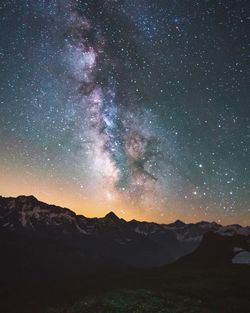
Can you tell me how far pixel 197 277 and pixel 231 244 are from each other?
40650mm

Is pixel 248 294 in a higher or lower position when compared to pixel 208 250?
lower

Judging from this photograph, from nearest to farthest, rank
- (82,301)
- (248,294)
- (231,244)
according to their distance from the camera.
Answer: (248,294) → (82,301) → (231,244)

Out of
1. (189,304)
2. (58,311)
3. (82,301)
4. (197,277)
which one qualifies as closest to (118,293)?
(82,301)

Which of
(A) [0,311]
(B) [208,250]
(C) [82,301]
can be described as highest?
(B) [208,250]

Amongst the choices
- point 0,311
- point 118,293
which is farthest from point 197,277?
point 0,311

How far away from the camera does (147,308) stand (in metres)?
38.2

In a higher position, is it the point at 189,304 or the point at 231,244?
the point at 231,244

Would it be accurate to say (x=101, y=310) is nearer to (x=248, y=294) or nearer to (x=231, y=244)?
(x=248, y=294)

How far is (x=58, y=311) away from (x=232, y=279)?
23.7 meters

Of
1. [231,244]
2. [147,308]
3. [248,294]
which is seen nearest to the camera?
[147,308]

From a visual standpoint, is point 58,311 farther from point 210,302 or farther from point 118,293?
point 210,302

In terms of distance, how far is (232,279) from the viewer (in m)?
50.5

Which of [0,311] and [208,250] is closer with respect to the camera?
[0,311]

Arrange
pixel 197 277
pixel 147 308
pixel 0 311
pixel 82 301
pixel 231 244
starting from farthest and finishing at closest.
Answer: pixel 231 244 → pixel 0 311 → pixel 197 277 → pixel 82 301 → pixel 147 308
